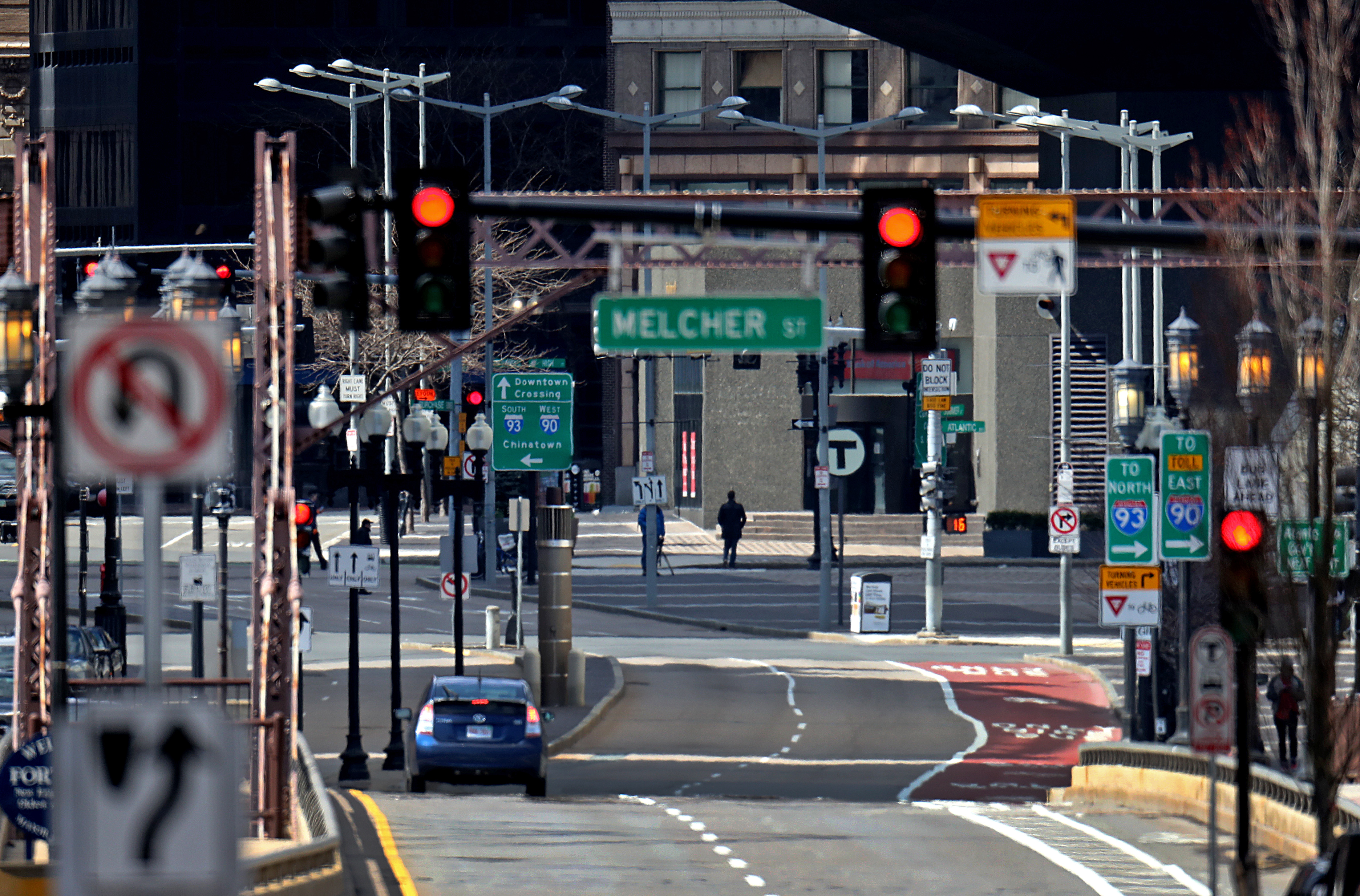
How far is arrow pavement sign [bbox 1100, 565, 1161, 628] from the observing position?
82.9ft

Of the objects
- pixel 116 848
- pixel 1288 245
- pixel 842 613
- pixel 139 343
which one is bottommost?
pixel 842 613

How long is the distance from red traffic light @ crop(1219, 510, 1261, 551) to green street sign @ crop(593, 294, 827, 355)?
452 centimetres

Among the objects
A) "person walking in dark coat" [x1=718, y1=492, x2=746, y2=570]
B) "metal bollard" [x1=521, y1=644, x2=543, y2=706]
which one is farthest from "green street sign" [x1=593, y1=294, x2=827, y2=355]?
"person walking in dark coat" [x1=718, y1=492, x2=746, y2=570]

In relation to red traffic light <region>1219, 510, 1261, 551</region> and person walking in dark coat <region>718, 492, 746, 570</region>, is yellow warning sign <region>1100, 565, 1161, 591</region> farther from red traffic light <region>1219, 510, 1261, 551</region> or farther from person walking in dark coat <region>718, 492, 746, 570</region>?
person walking in dark coat <region>718, 492, 746, 570</region>

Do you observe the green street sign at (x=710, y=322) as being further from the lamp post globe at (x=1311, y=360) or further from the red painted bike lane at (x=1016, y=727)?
the red painted bike lane at (x=1016, y=727)

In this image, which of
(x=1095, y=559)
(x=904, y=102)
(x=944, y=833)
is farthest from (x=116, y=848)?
(x=904, y=102)

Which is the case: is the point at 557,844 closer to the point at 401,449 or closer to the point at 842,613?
the point at 842,613

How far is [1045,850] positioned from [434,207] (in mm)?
10056

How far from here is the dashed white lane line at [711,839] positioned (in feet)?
56.7

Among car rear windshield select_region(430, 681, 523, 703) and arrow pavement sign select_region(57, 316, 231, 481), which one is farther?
car rear windshield select_region(430, 681, 523, 703)

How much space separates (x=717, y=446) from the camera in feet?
229

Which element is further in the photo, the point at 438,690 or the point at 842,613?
the point at 842,613

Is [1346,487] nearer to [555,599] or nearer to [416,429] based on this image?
[555,599]

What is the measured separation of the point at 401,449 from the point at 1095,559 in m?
23.4
